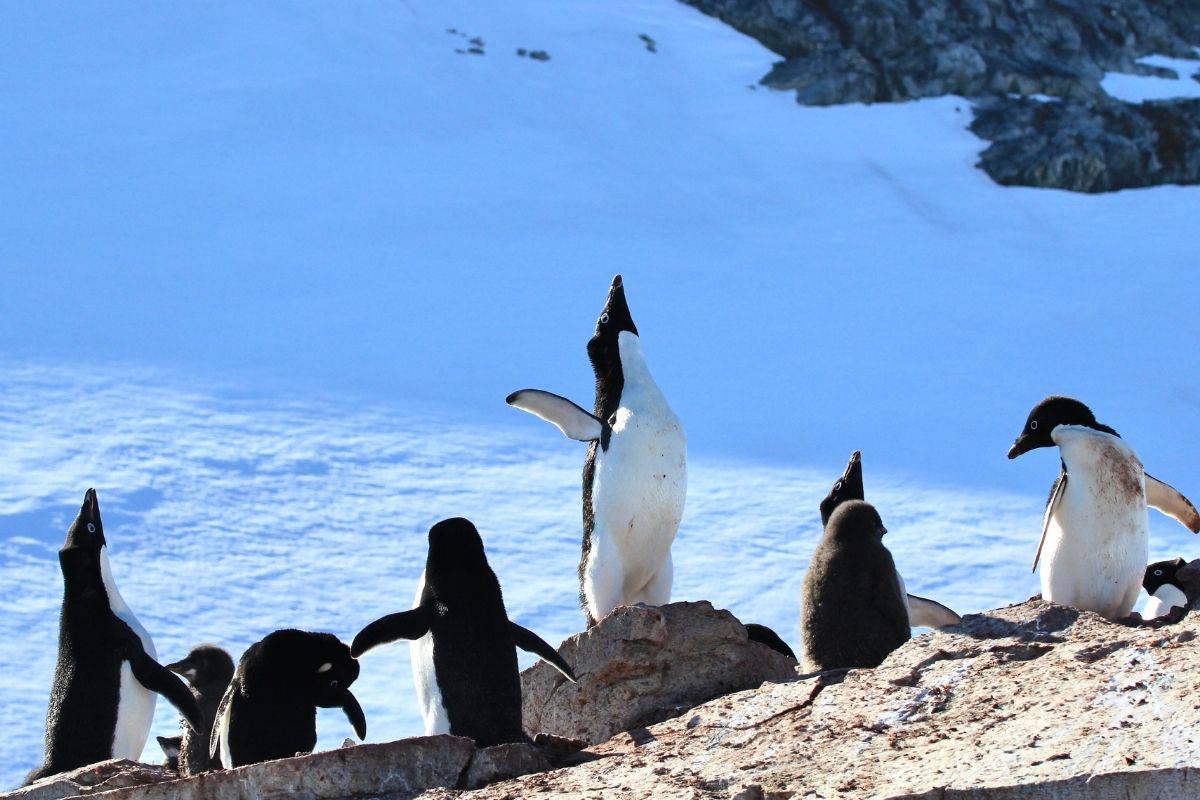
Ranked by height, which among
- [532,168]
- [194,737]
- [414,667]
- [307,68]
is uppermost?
[307,68]

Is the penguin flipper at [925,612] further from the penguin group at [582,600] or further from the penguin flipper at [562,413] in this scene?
the penguin flipper at [562,413]

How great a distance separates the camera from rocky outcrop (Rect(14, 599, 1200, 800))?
299 centimetres

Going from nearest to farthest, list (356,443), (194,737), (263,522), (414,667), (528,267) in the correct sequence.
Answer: (414,667) → (194,737) → (263,522) → (356,443) → (528,267)

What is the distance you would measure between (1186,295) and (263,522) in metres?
11.4

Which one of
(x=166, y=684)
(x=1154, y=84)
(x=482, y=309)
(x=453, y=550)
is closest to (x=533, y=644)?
(x=453, y=550)

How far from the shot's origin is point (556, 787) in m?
3.44

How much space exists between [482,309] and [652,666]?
482 inches

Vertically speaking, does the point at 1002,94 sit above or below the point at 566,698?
above

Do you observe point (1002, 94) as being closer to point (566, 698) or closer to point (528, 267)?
point (528, 267)

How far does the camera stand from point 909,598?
4852mm

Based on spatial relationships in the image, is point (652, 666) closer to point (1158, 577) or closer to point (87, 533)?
point (87, 533)

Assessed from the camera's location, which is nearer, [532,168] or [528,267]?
[528,267]

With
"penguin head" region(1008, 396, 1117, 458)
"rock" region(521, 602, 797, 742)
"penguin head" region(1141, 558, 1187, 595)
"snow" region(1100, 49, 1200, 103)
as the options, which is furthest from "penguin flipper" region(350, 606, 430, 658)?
"snow" region(1100, 49, 1200, 103)

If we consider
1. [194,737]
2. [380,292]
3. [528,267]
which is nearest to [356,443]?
[380,292]
